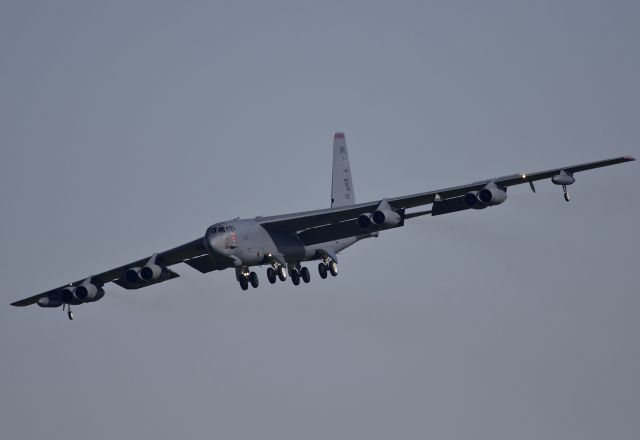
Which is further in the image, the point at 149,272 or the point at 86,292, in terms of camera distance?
the point at 86,292

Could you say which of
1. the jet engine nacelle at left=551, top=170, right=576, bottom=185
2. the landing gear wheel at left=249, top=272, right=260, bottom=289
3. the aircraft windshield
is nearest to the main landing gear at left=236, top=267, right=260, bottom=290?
the landing gear wheel at left=249, top=272, right=260, bottom=289

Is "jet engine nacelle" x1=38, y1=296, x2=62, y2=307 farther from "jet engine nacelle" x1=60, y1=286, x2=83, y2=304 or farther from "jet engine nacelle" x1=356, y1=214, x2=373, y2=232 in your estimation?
"jet engine nacelle" x1=356, y1=214, x2=373, y2=232

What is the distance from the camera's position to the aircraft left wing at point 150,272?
218 ft

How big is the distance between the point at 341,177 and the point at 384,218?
1127 centimetres

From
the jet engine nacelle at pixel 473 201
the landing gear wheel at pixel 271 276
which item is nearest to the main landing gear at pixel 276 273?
the landing gear wheel at pixel 271 276

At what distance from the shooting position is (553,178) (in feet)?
198

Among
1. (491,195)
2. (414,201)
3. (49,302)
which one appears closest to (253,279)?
(414,201)

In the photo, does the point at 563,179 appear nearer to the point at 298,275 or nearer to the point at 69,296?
the point at 298,275

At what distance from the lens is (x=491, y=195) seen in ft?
197

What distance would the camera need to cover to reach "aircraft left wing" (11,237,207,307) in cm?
6638

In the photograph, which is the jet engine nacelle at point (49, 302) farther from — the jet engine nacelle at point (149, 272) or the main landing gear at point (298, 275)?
the main landing gear at point (298, 275)

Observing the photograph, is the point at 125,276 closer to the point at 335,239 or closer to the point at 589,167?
the point at 335,239

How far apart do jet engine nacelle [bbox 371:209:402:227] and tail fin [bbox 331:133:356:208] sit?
9.37 m

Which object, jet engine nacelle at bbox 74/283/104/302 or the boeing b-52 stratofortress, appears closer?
the boeing b-52 stratofortress
